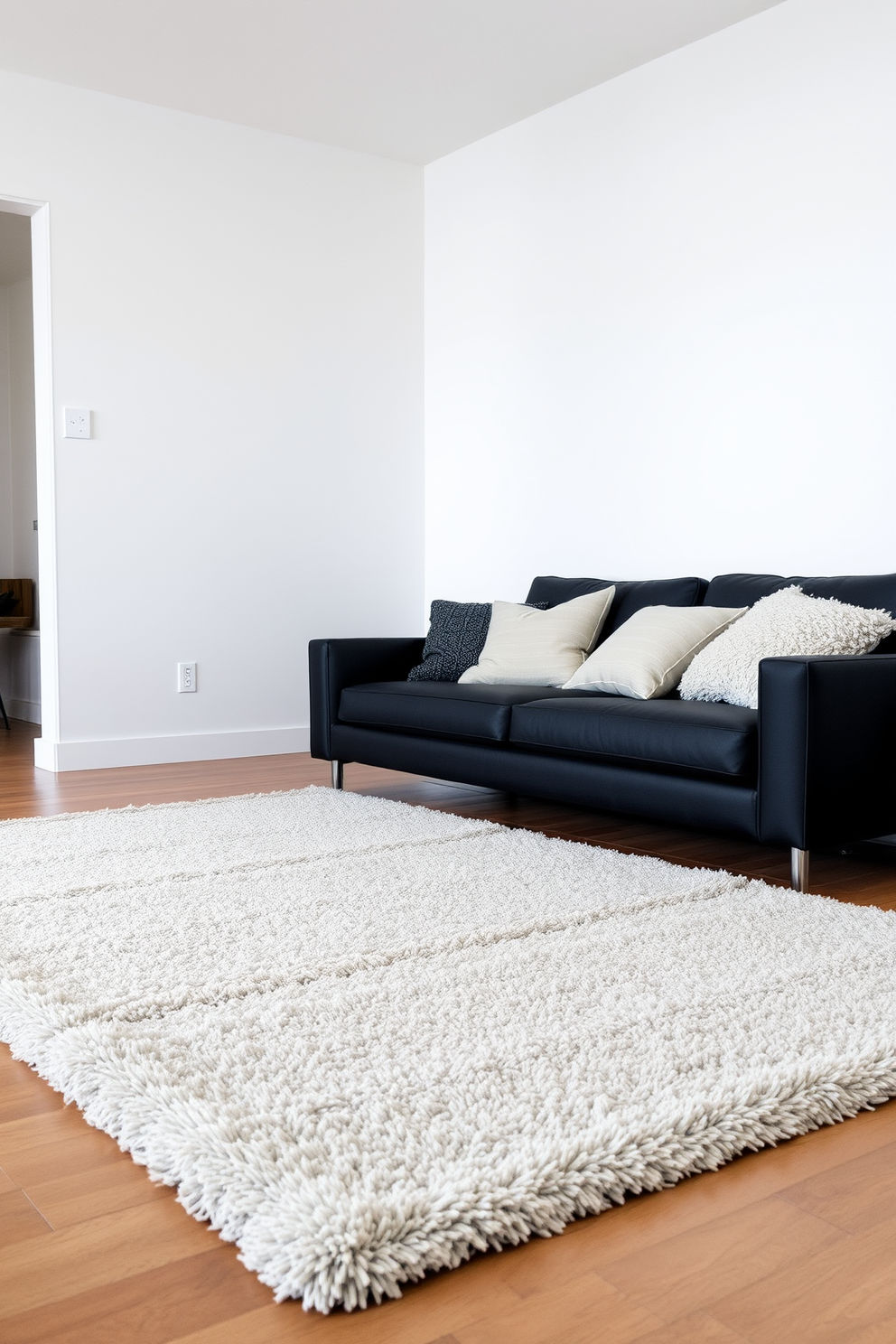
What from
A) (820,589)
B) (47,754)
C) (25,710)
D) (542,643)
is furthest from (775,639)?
(25,710)

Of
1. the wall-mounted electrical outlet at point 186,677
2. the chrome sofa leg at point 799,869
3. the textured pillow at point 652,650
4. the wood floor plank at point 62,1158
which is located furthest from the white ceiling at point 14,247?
the wood floor plank at point 62,1158

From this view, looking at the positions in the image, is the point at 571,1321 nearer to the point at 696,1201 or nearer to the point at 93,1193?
the point at 696,1201

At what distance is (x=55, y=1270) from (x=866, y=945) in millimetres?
1539

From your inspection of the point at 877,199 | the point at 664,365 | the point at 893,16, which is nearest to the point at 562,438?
the point at 664,365

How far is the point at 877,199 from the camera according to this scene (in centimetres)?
353

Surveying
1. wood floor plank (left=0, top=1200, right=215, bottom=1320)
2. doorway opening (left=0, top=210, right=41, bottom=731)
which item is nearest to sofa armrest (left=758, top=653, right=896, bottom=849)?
wood floor plank (left=0, top=1200, right=215, bottom=1320)

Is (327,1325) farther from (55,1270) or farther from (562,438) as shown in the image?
(562,438)

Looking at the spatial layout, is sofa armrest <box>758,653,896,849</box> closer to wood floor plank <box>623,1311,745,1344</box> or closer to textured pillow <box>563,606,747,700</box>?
textured pillow <box>563,606,747,700</box>

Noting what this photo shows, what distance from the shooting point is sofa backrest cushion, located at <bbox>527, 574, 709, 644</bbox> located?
12.3 feet

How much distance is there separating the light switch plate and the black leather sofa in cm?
139

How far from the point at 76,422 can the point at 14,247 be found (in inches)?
93.8

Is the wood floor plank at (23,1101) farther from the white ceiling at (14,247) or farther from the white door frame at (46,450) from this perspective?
the white ceiling at (14,247)

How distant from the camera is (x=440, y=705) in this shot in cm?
358

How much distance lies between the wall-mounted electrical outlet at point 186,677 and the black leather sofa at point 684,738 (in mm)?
997
